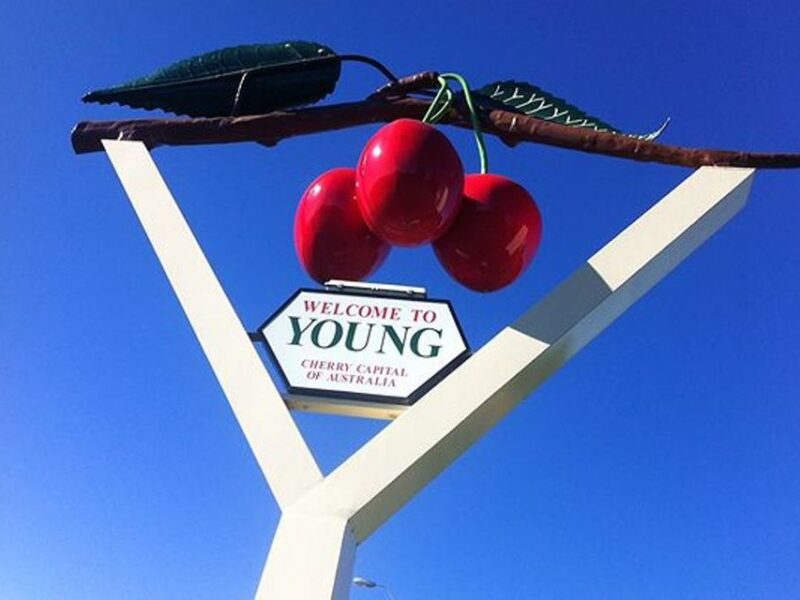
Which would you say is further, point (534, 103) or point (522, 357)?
point (534, 103)

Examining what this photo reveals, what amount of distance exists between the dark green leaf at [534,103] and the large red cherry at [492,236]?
32 centimetres

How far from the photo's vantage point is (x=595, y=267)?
190cm

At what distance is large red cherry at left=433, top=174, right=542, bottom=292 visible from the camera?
1964mm

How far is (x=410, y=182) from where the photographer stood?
186 centimetres

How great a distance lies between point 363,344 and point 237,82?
79cm

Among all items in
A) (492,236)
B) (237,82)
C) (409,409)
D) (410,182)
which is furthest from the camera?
(237,82)

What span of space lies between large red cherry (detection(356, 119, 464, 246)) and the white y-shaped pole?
0.96 ft

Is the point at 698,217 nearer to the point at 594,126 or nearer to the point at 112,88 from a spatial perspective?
the point at 594,126

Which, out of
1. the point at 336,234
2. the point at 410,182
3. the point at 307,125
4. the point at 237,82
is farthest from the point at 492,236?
the point at 237,82

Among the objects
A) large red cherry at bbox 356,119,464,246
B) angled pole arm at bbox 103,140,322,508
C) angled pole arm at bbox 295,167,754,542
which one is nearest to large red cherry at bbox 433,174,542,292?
large red cherry at bbox 356,119,464,246

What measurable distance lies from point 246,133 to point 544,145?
741 mm

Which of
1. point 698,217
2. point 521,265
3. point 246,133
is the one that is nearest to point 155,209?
point 246,133

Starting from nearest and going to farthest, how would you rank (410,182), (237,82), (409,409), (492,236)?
(409,409)
(410,182)
(492,236)
(237,82)

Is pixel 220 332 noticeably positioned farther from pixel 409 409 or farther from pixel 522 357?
pixel 522 357
